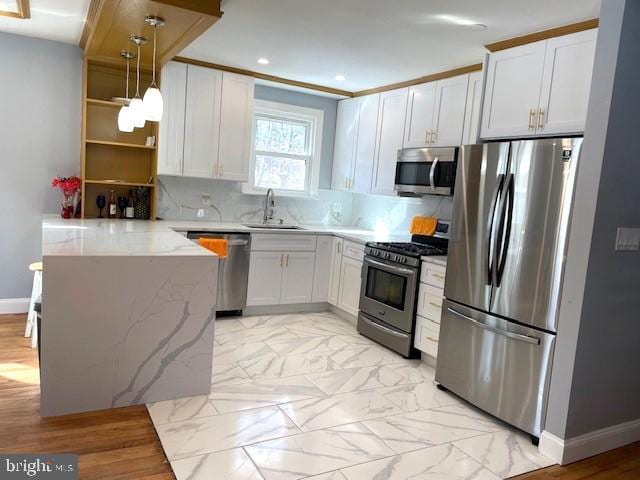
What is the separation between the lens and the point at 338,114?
5.45 meters

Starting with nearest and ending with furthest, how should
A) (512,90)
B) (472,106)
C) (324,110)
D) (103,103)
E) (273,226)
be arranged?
1. (512,90)
2. (472,106)
3. (103,103)
4. (273,226)
5. (324,110)

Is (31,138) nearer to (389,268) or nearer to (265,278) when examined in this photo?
(265,278)

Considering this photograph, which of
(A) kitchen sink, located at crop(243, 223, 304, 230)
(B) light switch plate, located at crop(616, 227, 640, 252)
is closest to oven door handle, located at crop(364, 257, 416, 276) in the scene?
(A) kitchen sink, located at crop(243, 223, 304, 230)

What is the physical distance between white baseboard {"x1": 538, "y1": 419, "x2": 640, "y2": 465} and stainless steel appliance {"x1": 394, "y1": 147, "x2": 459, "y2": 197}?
1.92 m

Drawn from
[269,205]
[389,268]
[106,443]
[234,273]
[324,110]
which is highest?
[324,110]

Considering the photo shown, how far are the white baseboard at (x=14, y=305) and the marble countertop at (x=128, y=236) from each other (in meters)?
0.83

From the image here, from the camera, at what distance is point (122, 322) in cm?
262

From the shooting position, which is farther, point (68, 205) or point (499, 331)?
point (68, 205)

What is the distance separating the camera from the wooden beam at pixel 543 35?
272cm

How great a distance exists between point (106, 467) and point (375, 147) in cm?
362

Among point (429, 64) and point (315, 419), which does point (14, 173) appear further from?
point (429, 64)

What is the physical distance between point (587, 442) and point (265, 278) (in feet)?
9.75

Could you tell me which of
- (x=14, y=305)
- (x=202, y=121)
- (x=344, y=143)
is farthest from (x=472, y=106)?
(x=14, y=305)

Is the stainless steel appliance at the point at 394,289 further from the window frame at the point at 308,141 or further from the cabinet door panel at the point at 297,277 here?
the window frame at the point at 308,141
